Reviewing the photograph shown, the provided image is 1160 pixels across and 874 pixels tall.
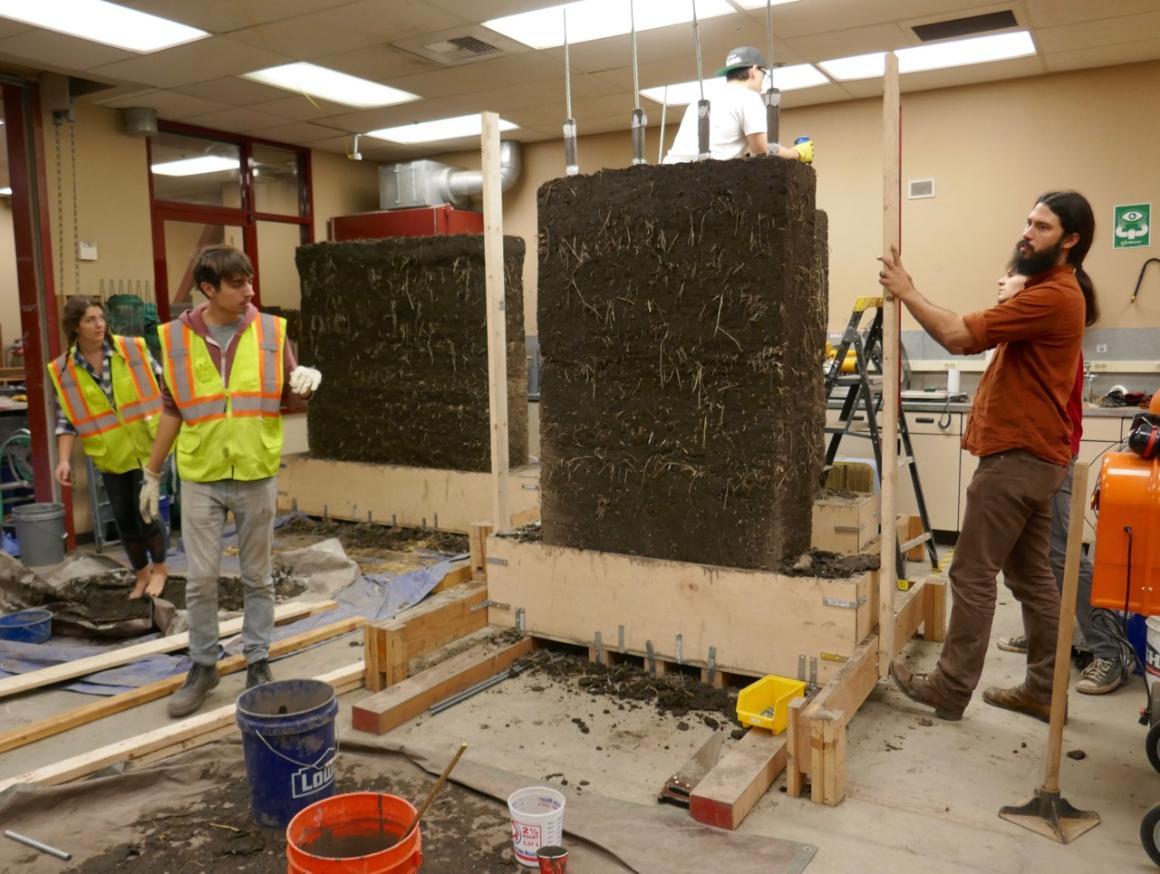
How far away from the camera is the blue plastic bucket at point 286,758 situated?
230 cm

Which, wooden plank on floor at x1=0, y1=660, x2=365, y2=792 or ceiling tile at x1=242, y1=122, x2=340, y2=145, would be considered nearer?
wooden plank on floor at x1=0, y1=660, x2=365, y2=792

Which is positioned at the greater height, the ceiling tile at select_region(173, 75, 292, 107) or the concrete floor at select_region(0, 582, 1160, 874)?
the ceiling tile at select_region(173, 75, 292, 107)

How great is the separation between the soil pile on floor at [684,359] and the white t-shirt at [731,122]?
423mm

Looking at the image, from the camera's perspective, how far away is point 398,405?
581cm

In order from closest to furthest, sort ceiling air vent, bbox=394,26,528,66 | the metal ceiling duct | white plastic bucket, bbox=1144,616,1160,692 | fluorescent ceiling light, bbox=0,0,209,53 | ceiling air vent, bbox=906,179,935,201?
white plastic bucket, bbox=1144,616,1160,692 → fluorescent ceiling light, bbox=0,0,209,53 → ceiling air vent, bbox=394,26,528,66 → ceiling air vent, bbox=906,179,935,201 → the metal ceiling duct

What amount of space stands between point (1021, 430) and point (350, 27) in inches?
150

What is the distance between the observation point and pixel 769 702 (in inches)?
116

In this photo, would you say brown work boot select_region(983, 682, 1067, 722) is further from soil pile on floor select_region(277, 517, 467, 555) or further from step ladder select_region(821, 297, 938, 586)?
soil pile on floor select_region(277, 517, 467, 555)

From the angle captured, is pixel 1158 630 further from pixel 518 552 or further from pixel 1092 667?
pixel 518 552

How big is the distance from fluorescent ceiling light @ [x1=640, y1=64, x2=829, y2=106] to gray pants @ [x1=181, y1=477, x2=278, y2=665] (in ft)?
11.3

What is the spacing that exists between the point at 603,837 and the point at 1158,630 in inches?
63.1

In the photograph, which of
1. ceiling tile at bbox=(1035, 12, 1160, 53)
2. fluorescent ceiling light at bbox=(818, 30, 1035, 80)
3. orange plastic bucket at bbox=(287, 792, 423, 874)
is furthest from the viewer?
fluorescent ceiling light at bbox=(818, 30, 1035, 80)

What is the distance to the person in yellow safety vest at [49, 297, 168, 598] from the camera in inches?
165

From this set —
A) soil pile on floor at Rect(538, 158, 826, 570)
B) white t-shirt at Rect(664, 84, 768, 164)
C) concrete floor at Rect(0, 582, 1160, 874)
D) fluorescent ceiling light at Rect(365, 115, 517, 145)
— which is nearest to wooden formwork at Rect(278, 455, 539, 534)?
soil pile on floor at Rect(538, 158, 826, 570)
